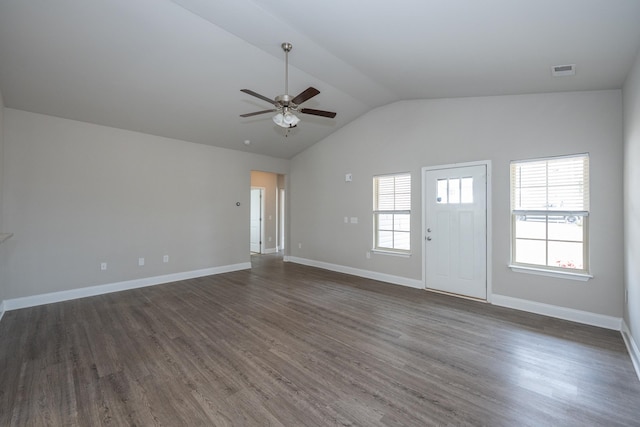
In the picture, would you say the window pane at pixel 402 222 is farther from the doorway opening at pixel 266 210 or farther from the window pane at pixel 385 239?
the doorway opening at pixel 266 210

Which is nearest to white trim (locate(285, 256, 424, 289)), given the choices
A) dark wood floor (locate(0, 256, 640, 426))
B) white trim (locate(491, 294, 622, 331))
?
dark wood floor (locate(0, 256, 640, 426))

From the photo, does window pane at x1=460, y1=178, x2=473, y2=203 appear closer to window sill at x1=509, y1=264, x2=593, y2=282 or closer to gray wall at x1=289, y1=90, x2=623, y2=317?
gray wall at x1=289, y1=90, x2=623, y2=317

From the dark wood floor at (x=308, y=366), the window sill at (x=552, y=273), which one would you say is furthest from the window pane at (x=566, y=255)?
the dark wood floor at (x=308, y=366)

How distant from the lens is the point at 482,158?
4051mm

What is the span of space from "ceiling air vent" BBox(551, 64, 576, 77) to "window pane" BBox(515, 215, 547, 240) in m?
1.72

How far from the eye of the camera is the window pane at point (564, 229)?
3.37 metres

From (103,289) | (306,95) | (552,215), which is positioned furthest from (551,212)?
(103,289)

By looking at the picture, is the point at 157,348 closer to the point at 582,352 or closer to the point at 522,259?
the point at 582,352

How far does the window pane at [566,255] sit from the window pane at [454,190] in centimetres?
130

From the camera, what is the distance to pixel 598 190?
3188 millimetres

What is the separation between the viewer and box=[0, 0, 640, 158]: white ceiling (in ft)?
7.59

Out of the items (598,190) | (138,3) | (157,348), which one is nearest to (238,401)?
(157,348)

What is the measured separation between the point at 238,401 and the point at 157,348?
1273mm

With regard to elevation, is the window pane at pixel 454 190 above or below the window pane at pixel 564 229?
above
